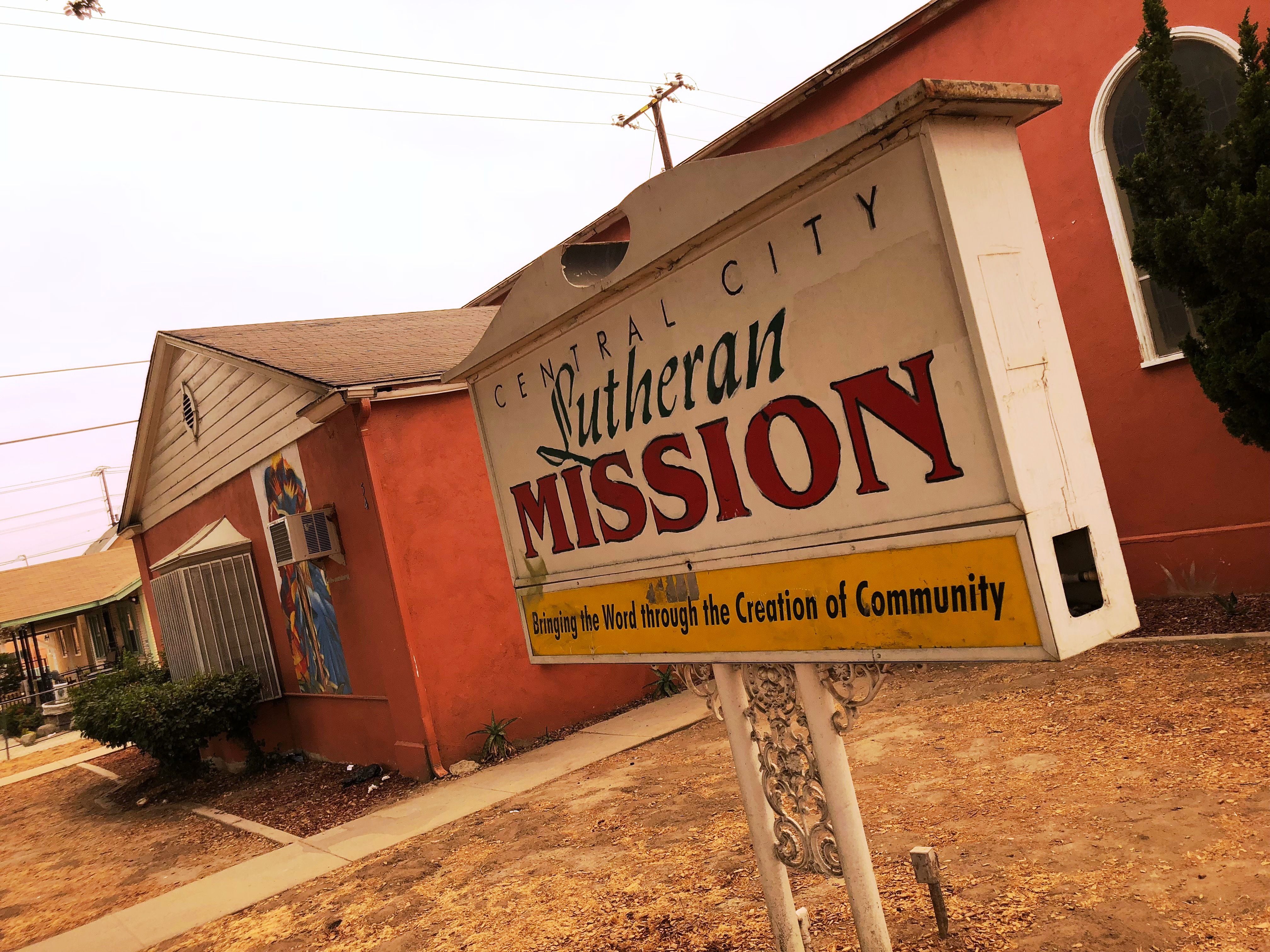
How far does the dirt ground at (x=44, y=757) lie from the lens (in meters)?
18.2

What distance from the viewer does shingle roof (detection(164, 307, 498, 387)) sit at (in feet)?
32.8

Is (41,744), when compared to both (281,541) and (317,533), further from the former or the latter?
(317,533)

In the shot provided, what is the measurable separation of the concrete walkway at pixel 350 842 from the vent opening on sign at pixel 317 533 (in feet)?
9.77

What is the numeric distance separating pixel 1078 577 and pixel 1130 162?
832cm

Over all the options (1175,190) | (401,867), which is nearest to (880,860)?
(401,867)

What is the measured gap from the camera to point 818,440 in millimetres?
2375

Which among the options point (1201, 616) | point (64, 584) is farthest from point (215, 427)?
point (64, 584)

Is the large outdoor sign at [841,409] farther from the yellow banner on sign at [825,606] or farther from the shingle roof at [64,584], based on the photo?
the shingle roof at [64,584]

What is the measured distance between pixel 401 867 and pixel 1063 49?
30.8 ft

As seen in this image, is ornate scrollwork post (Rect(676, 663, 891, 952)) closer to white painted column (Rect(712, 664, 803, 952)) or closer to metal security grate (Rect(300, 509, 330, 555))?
white painted column (Rect(712, 664, 803, 952))

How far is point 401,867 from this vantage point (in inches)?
258

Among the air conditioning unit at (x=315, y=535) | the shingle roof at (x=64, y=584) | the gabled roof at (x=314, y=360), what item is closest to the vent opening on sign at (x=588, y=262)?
the gabled roof at (x=314, y=360)

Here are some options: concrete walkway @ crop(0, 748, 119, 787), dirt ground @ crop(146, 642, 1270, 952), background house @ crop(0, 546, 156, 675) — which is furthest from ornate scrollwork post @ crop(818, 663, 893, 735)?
background house @ crop(0, 546, 156, 675)

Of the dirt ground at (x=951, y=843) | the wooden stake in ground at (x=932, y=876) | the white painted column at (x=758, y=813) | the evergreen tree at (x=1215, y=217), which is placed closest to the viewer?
the white painted column at (x=758, y=813)
